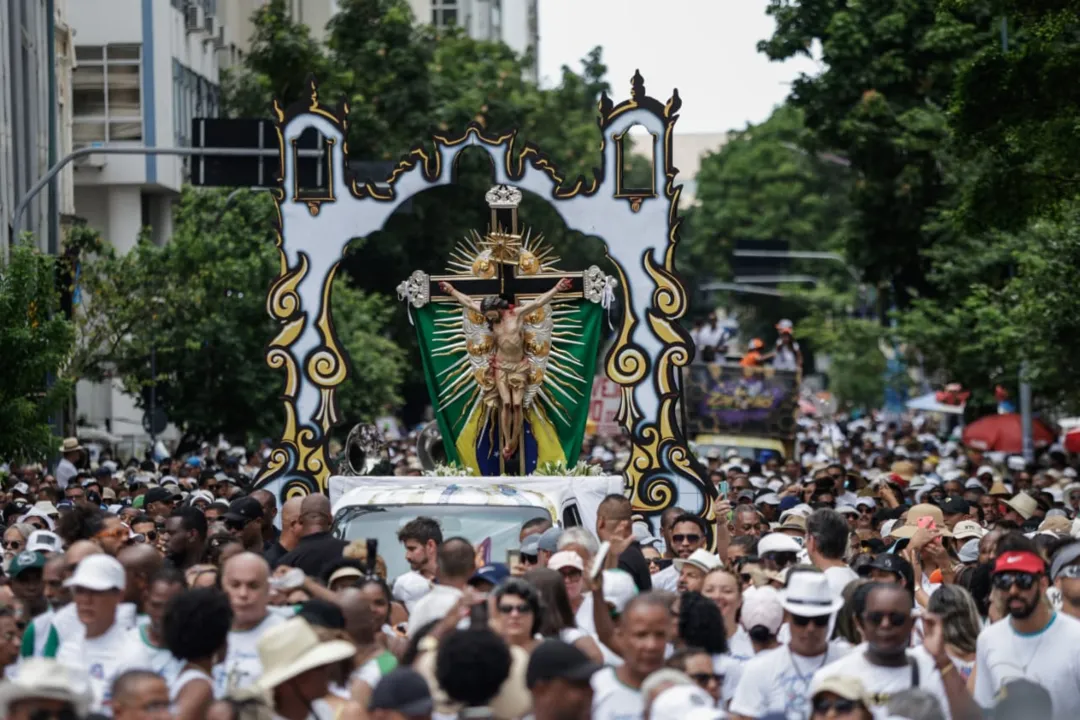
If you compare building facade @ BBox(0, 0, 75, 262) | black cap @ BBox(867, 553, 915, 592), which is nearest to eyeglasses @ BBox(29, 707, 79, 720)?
black cap @ BBox(867, 553, 915, 592)

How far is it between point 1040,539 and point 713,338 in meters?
32.5

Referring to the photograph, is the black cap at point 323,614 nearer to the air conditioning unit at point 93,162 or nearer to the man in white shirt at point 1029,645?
the man in white shirt at point 1029,645

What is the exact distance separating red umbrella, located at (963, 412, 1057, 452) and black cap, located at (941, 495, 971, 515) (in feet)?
67.6

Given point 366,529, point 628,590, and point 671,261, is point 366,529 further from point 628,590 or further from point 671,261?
point 671,261

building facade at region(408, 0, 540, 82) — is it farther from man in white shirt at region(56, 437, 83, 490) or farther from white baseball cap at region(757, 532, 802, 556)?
white baseball cap at region(757, 532, 802, 556)

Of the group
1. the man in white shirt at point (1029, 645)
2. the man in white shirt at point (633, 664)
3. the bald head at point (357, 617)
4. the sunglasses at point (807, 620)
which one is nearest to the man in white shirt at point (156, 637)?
the bald head at point (357, 617)

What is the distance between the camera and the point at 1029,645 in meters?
9.13

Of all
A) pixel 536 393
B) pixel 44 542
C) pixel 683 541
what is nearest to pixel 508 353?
pixel 536 393

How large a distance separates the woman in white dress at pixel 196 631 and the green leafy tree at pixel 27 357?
511 inches

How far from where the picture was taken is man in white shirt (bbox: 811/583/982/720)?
8.23 metres

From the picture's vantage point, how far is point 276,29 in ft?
167

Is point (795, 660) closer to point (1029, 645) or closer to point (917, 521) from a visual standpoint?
point (1029, 645)

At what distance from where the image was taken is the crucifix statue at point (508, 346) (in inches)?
744

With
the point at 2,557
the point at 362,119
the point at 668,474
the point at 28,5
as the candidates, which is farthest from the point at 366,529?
the point at 362,119
